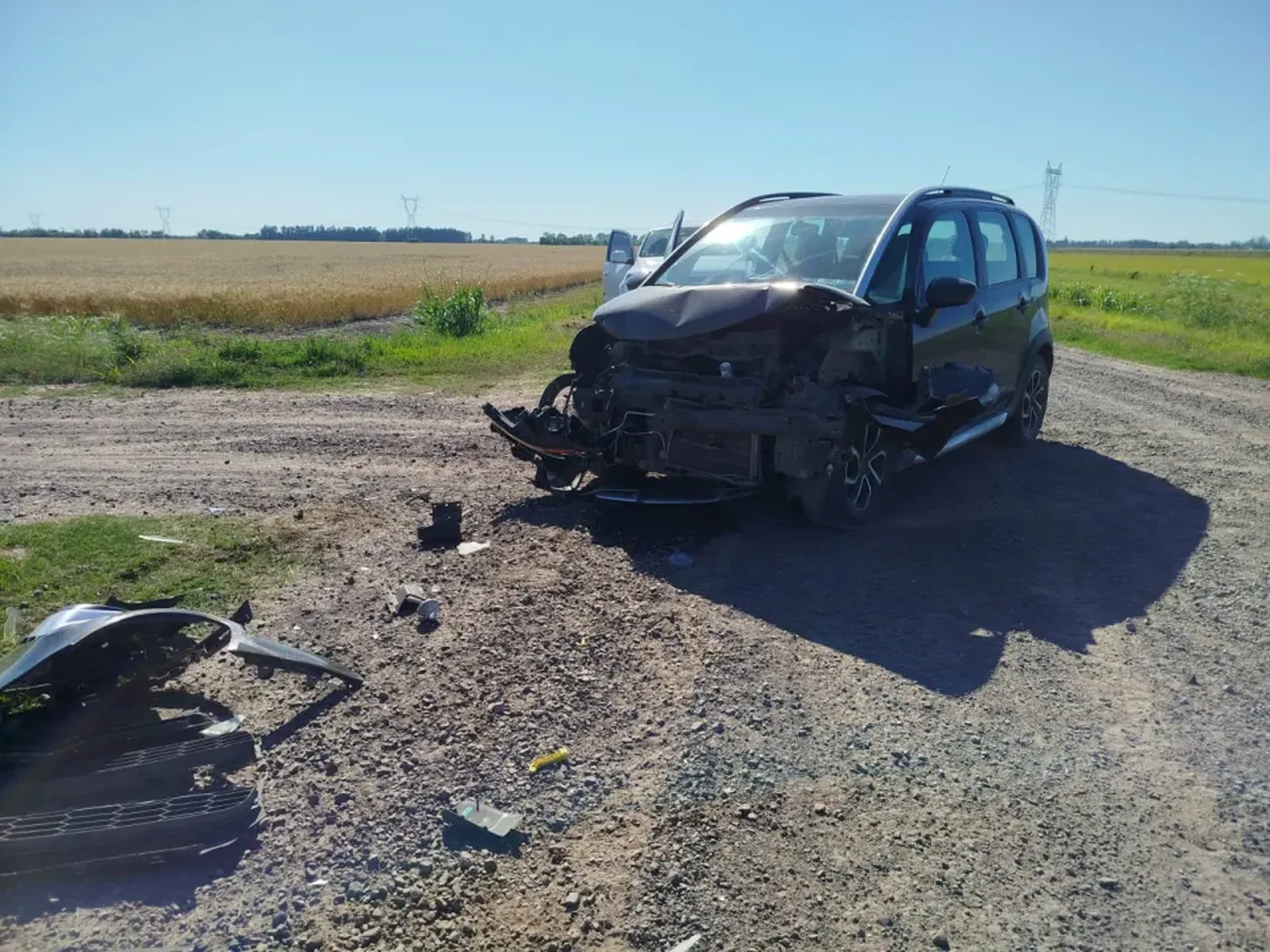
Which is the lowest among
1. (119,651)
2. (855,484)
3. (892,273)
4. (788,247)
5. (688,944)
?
(688,944)

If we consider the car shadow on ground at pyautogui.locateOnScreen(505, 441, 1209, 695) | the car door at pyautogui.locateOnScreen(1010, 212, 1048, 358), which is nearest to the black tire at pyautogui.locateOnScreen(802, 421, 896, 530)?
the car shadow on ground at pyautogui.locateOnScreen(505, 441, 1209, 695)

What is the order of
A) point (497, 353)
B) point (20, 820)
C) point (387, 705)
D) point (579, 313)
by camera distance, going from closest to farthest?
point (20, 820), point (387, 705), point (497, 353), point (579, 313)

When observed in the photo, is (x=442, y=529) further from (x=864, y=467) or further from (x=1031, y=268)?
(x=1031, y=268)

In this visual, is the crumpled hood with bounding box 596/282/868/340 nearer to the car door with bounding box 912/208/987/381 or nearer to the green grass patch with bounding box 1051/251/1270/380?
the car door with bounding box 912/208/987/381

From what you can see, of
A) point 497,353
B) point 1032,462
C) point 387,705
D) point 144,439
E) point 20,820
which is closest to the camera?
point 20,820

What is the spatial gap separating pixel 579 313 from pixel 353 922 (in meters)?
20.4

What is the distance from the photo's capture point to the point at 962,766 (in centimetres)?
339

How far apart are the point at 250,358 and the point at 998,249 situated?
10612mm

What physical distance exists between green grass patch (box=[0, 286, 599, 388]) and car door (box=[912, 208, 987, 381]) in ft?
21.6

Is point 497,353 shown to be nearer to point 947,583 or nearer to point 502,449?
point 502,449

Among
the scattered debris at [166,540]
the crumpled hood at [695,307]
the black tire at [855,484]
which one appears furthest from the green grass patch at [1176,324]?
the scattered debris at [166,540]

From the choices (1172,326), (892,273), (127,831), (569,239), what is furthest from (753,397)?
(569,239)

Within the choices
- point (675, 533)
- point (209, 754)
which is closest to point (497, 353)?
point (675, 533)

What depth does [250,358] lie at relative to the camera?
46.3 feet
